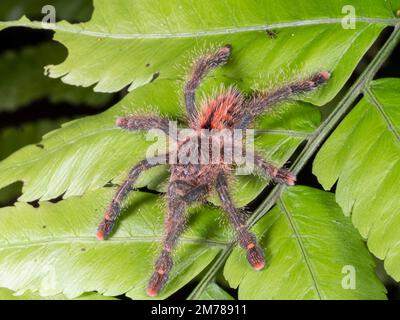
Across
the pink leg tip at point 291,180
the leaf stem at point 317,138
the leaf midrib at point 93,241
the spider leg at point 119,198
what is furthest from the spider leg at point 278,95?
the leaf midrib at point 93,241

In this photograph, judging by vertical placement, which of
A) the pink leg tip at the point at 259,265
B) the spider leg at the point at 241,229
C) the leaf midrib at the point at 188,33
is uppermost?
the leaf midrib at the point at 188,33

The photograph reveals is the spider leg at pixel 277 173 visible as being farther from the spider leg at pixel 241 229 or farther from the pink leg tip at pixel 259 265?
the pink leg tip at pixel 259 265

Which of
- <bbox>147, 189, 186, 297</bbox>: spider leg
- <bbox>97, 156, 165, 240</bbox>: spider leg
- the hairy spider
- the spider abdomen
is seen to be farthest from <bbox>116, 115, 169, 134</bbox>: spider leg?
<bbox>147, 189, 186, 297</bbox>: spider leg

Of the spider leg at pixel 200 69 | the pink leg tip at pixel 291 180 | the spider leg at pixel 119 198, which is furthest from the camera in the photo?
the spider leg at pixel 200 69

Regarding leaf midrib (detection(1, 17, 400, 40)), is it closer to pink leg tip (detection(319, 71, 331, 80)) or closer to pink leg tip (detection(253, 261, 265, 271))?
pink leg tip (detection(319, 71, 331, 80))

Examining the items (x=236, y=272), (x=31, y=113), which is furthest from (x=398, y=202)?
(x=31, y=113)
